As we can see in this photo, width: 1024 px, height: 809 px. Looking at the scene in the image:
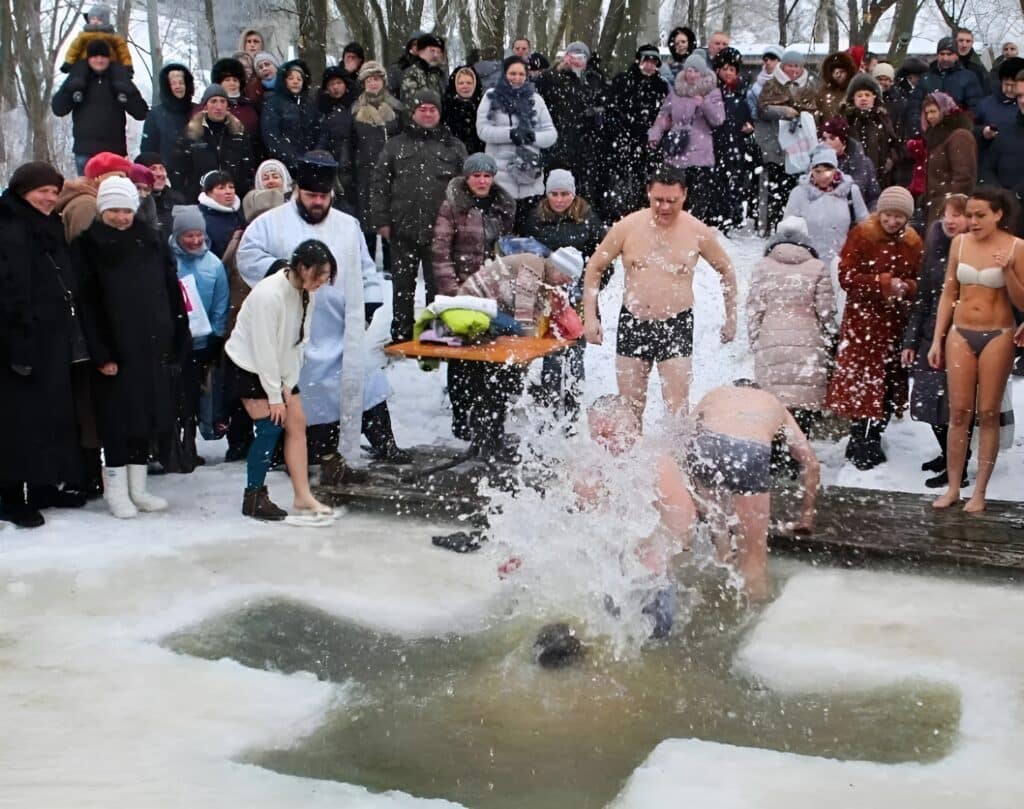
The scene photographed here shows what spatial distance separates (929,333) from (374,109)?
5376 mm

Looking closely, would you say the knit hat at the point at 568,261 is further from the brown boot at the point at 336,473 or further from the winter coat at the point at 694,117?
the winter coat at the point at 694,117

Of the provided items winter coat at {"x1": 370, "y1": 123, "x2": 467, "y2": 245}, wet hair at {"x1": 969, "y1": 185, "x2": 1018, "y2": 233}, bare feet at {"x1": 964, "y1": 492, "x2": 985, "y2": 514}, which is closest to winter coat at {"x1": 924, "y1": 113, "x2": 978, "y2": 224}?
wet hair at {"x1": 969, "y1": 185, "x2": 1018, "y2": 233}

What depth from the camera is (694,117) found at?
39.4 ft

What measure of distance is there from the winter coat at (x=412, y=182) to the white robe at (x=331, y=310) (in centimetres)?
159

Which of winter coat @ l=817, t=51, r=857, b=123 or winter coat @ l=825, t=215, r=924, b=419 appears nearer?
winter coat @ l=825, t=215, r=924, b=419

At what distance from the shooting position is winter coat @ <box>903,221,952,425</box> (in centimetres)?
768

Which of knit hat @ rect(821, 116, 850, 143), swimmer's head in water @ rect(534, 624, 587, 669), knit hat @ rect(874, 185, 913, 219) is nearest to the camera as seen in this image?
swimmer's head in water @ rect(534, 624, 587, 669)

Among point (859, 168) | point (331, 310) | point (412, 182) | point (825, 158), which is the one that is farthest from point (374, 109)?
point (859, 168)

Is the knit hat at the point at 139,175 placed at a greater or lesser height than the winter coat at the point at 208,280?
greater

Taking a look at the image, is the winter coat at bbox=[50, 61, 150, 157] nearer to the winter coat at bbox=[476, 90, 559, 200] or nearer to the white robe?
the winter coat at bbox=[476, 90, 559, 200]

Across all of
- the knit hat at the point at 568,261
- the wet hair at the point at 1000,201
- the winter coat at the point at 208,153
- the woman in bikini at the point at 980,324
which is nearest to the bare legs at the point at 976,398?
the woman in bikini at the point at 980,324

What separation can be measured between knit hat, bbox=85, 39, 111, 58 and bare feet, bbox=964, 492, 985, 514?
869cm

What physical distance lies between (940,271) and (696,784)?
4.55m

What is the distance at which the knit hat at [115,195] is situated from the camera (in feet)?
22.9
